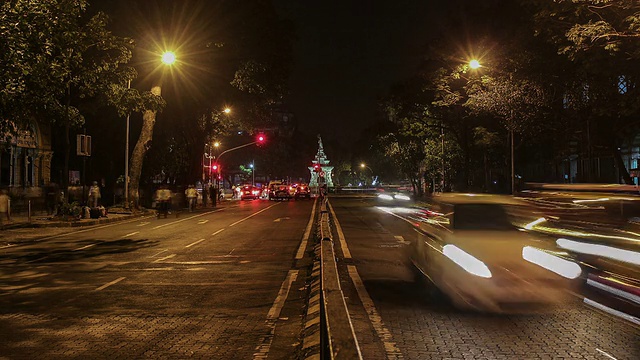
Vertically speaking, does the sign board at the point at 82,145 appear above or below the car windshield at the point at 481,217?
above

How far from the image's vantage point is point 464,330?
22.7ft

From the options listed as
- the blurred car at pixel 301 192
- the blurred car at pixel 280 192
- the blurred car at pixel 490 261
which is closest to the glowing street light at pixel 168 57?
the blurred car at pixel 490 261

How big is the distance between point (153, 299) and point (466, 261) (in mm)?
5093

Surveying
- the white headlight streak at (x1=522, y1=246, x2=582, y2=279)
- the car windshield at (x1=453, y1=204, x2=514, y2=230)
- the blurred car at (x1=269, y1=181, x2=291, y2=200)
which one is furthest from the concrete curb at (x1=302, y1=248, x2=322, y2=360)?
the blurred car at (x1=269, y1=181, x2=291, y2=200)

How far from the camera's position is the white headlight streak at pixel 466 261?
9.18 meters

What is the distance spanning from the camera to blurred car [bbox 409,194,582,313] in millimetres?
8938

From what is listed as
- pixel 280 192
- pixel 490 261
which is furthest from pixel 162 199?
pixel 280 192

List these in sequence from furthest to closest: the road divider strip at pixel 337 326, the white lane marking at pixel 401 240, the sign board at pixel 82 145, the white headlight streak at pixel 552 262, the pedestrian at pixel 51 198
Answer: the pedestrian at pixel 51 198 → the sign board at pixel 82 145 → the white lane marking at pixel 401 240 → the white headlight streak at pixel 552 262 → the road divider strip at pixel 337 326

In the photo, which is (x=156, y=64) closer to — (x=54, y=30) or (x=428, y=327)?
(x=54, y=30)

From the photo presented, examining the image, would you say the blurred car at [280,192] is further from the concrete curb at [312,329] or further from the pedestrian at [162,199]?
the concrete curb at [312,329]

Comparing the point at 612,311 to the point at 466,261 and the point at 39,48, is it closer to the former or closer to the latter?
the point at 466,261

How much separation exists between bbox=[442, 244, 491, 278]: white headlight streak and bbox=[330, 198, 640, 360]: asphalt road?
75 cm

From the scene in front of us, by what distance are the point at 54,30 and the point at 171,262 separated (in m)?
7.86

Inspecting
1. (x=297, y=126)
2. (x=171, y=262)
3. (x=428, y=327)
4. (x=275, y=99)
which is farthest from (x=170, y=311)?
(x=297, y=126)
